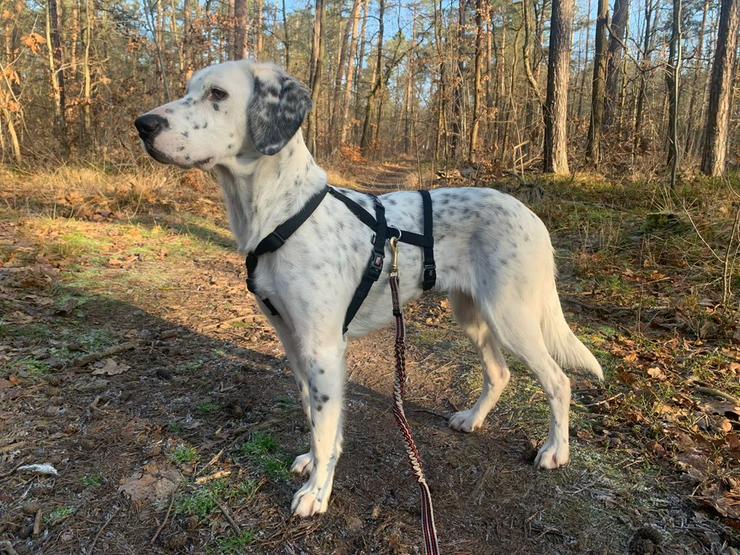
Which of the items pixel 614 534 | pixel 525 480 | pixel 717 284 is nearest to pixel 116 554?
pixel 525 480

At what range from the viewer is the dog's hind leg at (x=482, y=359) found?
→ 3322 millimetres

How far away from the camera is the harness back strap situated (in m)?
2.44

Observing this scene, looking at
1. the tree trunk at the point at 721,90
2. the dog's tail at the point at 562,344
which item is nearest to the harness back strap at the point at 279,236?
the dog's tail at the point at 562,344

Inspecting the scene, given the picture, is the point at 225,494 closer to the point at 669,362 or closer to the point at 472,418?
the point at 472,418

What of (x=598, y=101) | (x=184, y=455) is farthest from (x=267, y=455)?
(x=598, y=101)

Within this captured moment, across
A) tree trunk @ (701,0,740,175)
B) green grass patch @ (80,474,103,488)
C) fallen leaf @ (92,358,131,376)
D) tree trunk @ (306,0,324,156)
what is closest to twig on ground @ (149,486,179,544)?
green grass patch @ (80,474,103,488)

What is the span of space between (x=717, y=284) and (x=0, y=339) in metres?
6.66

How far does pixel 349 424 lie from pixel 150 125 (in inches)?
85.0

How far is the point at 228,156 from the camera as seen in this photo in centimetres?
247

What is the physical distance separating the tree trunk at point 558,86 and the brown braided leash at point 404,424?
398 inches

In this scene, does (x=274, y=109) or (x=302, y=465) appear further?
(x=302, y=465)

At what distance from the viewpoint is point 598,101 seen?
42.6 feet

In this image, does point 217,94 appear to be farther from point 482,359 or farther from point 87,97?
point 87,97

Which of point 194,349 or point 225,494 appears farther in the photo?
point 194,349
